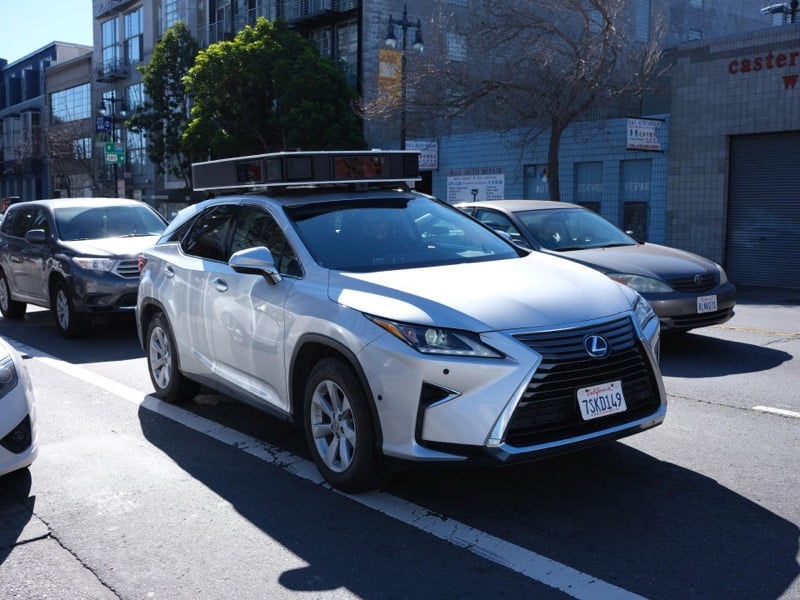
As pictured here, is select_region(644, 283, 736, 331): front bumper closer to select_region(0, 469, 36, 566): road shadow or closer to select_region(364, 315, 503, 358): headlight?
select_region(364, 315, 503, 358): headlight

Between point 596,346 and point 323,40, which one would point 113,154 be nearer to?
point 323,40

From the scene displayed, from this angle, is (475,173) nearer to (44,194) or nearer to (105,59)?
(105,59)

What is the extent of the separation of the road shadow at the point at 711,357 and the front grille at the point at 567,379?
372cm

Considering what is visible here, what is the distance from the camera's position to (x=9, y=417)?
4.75 meters

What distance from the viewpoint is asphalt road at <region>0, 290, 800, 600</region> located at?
384 centimetres

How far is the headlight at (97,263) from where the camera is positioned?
10664 mm

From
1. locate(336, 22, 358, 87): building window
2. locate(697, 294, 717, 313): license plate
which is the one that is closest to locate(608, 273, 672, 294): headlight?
locate(697, 294, 717, 313): license plate

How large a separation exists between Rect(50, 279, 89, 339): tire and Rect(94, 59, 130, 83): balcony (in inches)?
1632

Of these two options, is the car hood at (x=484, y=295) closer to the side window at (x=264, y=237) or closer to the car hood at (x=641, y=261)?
the side window at (x=264, y=237)

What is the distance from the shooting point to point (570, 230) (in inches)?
395

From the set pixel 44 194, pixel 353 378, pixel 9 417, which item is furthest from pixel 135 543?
pixel 44 194

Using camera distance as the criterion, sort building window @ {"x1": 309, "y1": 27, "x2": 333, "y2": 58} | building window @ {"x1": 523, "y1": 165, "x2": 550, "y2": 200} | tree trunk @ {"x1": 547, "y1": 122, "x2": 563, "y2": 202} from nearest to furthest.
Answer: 1. tree trunk @ {"x1": 547, "y1": 122, "x2": 563, "y2": 202}
2. building window @ {"x1": 523, "y1": 165, "x2": 550, "y2": 200}
3. building window @ {"x1": 309, "y1": 27, "x2": 333, "y2": 58}

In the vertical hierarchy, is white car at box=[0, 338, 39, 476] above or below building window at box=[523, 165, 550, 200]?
below

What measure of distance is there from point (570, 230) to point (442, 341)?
603 centimetres
